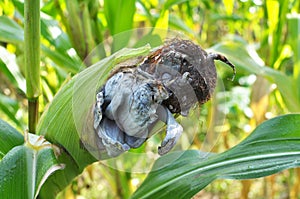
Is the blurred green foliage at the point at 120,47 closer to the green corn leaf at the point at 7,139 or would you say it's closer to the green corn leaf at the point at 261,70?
the green corn leaf at the point at 261,70

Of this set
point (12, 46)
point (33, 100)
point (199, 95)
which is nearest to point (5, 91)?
point (12, 46)

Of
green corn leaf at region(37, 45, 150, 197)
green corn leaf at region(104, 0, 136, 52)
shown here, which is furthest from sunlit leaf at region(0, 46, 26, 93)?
green corn leaf at region(37, 45, 150, 197)

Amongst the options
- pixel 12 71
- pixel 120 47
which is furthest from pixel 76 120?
pixel 12 71

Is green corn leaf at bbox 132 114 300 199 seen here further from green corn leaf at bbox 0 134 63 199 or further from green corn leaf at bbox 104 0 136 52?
green corn leaf at bbox 104 0 136 52

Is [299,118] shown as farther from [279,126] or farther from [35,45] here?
[35,45]

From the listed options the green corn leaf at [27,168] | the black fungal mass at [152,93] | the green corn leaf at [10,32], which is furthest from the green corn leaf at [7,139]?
the green corn leaf at [10,32]

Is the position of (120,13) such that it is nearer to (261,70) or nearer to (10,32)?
(10,32)
